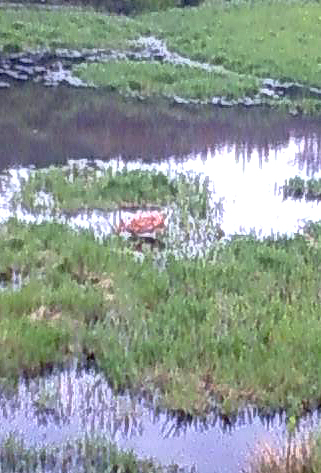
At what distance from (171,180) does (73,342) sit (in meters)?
5.39

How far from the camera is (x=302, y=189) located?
13.1m

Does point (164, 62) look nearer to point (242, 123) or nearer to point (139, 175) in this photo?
point (242, 123)

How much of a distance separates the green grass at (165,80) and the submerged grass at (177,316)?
1012 cm

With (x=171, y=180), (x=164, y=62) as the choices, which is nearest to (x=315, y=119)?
(x=164, y=62)

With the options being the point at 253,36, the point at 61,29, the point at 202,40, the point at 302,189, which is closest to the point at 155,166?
the point at 302,189

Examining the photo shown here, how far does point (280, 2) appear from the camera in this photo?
2944cm

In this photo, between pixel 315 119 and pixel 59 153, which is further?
pixel 315 119

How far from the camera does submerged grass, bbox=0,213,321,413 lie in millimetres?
7172

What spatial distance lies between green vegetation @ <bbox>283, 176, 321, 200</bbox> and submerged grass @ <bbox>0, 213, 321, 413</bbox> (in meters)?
2.72

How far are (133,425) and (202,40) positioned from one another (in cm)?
1881

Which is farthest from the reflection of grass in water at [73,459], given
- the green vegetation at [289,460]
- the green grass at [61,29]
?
the green grass at [61,29]

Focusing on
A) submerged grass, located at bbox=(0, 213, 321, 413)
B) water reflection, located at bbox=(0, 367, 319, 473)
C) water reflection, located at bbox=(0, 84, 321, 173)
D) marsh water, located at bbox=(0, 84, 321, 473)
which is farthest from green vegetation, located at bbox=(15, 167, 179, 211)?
water reflection, located at bbox=(0, 367, 319, 473)

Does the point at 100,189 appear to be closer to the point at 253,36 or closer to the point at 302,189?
the point at 302,189

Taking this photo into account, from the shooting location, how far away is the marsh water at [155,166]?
21.8 ft
